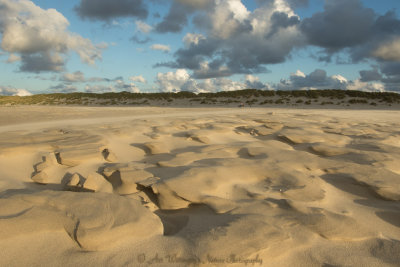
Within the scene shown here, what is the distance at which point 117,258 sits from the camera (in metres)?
1.26

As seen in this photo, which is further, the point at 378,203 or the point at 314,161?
the point at 314,161

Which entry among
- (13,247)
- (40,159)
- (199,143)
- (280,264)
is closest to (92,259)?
(13,247)

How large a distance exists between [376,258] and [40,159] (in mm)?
2854

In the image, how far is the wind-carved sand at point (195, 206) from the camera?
130cm

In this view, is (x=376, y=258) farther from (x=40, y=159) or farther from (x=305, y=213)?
(x=40, y=159)

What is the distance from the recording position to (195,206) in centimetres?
185

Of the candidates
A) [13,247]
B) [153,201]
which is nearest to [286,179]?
[153,201]

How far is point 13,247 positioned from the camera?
128cm

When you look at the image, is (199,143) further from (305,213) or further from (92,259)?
(92,259)

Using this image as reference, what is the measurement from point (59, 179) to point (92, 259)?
50.8 inches

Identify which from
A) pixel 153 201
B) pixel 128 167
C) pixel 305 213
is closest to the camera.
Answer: pixel 305 213

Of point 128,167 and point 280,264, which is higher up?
point 128,167

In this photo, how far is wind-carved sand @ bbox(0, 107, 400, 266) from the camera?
1.30 meters

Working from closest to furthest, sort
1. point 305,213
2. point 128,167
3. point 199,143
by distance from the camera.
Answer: point 305,213, point 128,167, point 199,143
